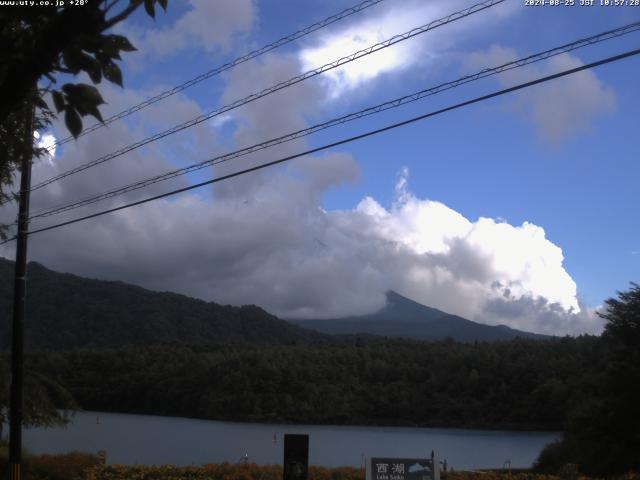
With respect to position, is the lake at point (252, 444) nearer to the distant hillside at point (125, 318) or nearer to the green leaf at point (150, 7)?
the green leaf at point (150, 7)

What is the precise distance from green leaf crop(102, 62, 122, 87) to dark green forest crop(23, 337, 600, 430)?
7275 centimetres

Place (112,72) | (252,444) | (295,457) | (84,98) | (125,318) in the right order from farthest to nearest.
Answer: (125,318) < (252,444) < (295,457) < (112,72) < (84,98)

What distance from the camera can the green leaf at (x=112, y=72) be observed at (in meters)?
3.71

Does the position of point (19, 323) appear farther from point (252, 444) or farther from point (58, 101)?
point (252, 444)

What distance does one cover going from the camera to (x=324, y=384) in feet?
279

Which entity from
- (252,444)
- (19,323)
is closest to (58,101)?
(19,323)

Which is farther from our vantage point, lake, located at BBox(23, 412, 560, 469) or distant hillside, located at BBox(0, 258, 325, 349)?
distant hillside, located at BBox(0, 258, 325, 349)

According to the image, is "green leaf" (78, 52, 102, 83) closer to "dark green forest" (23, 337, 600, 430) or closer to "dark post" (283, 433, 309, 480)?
"dark post" (283, 433, 309, 480)

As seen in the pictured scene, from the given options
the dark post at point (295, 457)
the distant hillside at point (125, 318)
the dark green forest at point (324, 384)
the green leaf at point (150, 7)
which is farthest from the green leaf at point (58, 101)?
the distant hillside at point (125, 318)

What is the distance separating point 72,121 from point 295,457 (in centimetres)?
872

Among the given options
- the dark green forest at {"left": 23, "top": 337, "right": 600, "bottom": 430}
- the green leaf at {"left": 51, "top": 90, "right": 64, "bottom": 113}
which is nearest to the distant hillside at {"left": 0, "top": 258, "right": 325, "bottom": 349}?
the dark green forest at {"left": 23, "top": 337, "right": 600, "bottom": 430}

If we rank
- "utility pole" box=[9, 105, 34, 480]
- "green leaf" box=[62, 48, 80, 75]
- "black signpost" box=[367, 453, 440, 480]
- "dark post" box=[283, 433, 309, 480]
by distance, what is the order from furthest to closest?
"utility pole" box=[9, 105, 34, 480], "black signpost" box=[367, 453, 440, 480], "dark post" box=[283, 433, 309, 480], "green leaf" box=[62, 48, 80, 75]

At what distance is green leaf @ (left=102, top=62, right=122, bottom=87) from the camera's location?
12.2 feet

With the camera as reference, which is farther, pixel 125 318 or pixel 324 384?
pixel 125 318
